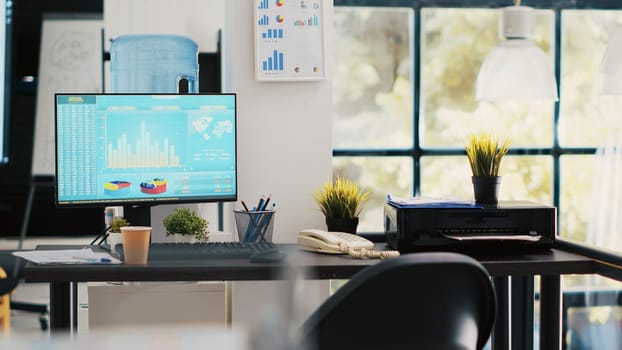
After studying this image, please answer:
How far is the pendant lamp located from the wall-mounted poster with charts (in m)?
0.61

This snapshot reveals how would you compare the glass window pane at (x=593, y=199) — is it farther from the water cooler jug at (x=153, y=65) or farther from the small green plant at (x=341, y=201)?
the water cooler jug at (x=153, y=65)

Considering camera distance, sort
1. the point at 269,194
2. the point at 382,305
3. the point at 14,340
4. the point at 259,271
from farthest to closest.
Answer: the point at 269,194 < the point at 259,271 < the point at 382,305 < the point at 14,340

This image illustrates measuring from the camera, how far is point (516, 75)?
2975 millimetres

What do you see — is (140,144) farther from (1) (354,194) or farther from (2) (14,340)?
(2) (14,340)

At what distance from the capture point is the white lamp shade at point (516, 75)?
2.99 m

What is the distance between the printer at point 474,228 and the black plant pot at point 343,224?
0.74 ft

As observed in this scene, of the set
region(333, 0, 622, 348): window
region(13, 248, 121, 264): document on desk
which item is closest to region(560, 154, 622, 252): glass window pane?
region(333, 0, 622, 348): window

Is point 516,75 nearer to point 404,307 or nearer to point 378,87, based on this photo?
point 404,307

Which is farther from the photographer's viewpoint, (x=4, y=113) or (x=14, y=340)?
(x=4, y=113)

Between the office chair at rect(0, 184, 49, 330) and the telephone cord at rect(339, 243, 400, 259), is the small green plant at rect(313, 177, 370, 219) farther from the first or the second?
the office chair at rect(0, 184, 49, 330)

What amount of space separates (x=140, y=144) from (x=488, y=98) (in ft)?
4.05

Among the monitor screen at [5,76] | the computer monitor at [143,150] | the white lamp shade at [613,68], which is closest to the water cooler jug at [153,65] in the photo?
the computer monitor at [143,150]

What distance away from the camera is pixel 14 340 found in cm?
75

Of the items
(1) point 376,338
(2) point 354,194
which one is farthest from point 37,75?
(1) point 376,338
